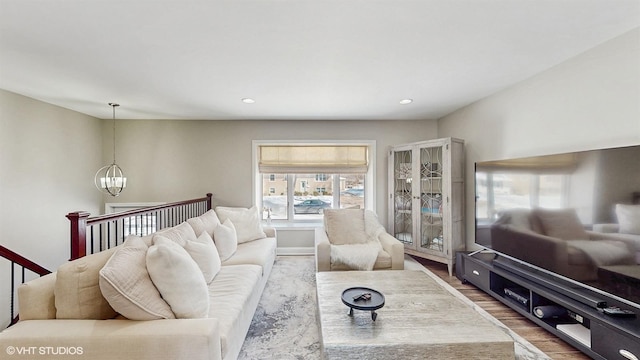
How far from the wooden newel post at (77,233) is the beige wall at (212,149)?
8.43 ft

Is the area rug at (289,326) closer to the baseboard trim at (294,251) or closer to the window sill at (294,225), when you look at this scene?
the baseboard trim at (294,251)

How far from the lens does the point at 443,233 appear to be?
349cm

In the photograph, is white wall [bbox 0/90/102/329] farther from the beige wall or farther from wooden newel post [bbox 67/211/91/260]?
wooden newel post [bbox 67/211/91/260]

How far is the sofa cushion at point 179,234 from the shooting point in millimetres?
2172

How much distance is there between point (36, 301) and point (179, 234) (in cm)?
99

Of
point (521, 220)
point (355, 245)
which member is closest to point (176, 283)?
point (355, 245)

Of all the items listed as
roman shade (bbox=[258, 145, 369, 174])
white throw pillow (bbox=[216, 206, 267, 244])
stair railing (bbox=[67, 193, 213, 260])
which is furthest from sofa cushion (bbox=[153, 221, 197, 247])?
roman shade (bbox=[258, 145, 369, 174])

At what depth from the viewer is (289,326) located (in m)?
2.24

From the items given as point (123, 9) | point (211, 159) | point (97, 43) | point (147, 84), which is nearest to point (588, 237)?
point (123, 9)

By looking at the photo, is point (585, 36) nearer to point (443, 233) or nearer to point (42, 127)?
point (443, 233)

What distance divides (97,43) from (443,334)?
3.06 meters

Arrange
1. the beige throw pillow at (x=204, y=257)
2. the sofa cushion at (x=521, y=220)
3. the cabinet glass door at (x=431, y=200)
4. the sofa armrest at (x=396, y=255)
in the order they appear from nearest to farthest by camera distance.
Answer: the beige throw pillow at (x=204, y=257) < the sofa cushion at (x=521, y=220) < the sofa armrest at (x=396, y=255) < the cabinet glass door at (x=431, y=200)

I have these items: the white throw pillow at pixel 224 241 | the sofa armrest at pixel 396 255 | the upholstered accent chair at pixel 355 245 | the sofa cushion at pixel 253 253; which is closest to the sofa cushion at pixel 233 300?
the sofa cushion at pixel 253 253

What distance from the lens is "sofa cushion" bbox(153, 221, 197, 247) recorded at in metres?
2.17
